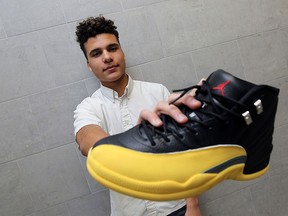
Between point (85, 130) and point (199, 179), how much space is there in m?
0.38

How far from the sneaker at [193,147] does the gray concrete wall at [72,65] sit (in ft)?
2.17

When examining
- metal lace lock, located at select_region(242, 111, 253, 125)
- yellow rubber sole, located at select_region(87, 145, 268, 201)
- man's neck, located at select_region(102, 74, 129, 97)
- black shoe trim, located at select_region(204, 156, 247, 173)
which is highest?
man's neck, located at select_region(102, 74, 129, 97)

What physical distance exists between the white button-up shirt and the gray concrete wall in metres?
0.18

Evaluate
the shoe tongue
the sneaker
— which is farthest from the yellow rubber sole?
the shoe tongue

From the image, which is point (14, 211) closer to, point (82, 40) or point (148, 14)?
point (82, 40)

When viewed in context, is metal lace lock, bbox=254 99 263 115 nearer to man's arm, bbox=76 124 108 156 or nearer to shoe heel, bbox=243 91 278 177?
shoe heel, bbox=243 91 278 177

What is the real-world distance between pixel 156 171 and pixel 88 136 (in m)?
0.30

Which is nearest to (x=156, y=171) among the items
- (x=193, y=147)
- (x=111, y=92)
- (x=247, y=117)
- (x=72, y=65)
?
(x=193, y=147)

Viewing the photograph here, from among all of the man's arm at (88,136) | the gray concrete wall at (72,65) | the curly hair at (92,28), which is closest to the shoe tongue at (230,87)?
the man's arm at (88,136)

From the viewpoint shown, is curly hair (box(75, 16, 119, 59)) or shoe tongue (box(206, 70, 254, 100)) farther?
curly hair (box(75, 16, 119, 59))

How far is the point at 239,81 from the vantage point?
0.43m

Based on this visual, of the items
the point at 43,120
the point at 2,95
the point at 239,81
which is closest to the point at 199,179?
the point at 239,81

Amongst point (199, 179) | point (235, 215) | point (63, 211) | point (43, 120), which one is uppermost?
point (43, 120)

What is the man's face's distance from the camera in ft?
2.75
